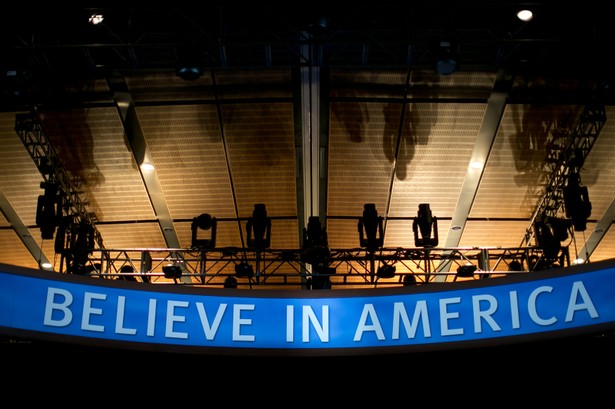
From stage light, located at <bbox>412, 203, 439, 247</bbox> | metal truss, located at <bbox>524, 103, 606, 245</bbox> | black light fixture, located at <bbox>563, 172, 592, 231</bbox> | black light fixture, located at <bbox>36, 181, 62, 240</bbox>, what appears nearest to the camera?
metal truss, located at <bbox>524, 103, 606, 245</bbox>

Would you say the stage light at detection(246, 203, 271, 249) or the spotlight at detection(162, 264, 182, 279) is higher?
the stage light at detection(246, 203, 271, 249)

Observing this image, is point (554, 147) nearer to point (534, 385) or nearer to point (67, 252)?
point (534, 385)

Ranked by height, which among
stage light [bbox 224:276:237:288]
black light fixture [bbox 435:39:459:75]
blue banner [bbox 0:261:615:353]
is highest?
black light fixture [bbox 435:39:459:75]

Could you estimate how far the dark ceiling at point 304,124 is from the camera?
917cm

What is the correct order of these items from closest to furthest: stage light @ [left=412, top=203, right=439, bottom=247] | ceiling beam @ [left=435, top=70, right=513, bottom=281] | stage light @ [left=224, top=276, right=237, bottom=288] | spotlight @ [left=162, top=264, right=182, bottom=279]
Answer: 1. ceiling beam @ [left=435, top=70, right=513, bottom=281]
2. stage light @ [left=412, top=203, right=439, bottom=247]
3. stage light @ [left=224, top=276, right=237, bottom=288]
4. spotlight @ [left=162, top=264, right=182, bottom=279]

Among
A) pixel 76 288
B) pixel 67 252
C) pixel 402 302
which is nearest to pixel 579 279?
pixel 402 302

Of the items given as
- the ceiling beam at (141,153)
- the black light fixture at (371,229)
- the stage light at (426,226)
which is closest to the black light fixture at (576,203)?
the stage light at (426,226)

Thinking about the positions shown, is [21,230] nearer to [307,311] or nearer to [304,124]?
[304,124]

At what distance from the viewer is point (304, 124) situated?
37.3ft

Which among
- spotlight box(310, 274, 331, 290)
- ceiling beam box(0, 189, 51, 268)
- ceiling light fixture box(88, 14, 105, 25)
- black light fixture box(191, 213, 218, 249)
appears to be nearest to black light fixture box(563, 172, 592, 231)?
spotlight box(310, 274, 331, 290)

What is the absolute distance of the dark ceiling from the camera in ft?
30.1

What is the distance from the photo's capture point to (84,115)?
11.3 m

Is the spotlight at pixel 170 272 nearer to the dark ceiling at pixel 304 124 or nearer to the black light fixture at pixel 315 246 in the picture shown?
the dark ceiling at pixel 304 124

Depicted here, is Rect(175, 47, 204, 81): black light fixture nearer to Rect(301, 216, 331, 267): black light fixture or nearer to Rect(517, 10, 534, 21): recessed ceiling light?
Rect(301, 216, 331, 267): black light fixture
